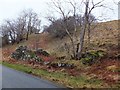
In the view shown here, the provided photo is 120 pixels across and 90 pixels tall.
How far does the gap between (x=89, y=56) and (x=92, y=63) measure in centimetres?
173

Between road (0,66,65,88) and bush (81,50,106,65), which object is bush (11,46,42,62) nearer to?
bush (81,50,106,65)

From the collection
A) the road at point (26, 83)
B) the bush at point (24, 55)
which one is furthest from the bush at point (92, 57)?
the road at point (26, 83)

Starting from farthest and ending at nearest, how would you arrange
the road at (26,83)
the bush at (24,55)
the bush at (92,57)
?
the bush at (24,55) → the bush at (92,57) → the road at (26,83)

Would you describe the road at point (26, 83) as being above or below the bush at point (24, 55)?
below

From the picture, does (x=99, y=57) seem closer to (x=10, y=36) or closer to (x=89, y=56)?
(x=89, y=56)

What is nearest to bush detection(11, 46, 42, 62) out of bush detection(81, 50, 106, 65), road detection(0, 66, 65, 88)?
bush detection(81, 50, 106, 65)

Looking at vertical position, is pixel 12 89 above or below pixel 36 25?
below

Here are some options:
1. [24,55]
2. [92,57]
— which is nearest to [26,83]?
[92,57]

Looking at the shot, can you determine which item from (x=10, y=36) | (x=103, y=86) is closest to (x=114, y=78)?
(x=103, y=86)

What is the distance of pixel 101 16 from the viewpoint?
90.2 feet

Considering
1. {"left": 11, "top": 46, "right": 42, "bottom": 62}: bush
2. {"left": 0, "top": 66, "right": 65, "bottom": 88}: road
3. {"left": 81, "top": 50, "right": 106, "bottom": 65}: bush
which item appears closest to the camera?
{"left": 0, "top": 66, "right": 65, "bottom": 88}: road

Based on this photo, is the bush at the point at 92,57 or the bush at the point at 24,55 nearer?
the bush at the point at 92,57

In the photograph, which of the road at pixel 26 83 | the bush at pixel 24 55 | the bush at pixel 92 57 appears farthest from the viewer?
the bush at pixel 24 55

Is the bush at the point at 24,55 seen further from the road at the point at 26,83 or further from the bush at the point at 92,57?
the road at the point at 26,83
